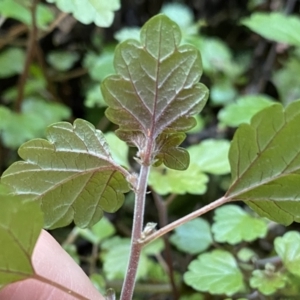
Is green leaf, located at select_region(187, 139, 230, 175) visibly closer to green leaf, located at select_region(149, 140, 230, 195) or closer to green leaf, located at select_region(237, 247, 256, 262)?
green leaf, located at select_region(149, 140, 230, 195)

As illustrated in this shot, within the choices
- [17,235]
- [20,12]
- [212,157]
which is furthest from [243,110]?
[17,235]

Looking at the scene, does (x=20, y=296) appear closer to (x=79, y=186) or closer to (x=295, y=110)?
(x=79, y=186)

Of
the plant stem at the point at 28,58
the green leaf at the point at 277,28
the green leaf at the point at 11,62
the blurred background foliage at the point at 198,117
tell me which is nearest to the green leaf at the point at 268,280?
the blurred background foliage at the point at 198,117

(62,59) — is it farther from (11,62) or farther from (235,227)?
Result: (235,227)

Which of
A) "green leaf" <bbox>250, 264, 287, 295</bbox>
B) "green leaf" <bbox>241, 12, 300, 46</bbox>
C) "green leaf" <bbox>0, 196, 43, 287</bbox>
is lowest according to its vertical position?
"green leaf" <bbox>250, 264, 287, 295</bbox>

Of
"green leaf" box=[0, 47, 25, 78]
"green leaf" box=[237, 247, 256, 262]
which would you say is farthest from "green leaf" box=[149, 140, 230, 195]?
"green leaf" box=[0, 47, 25, 78]
